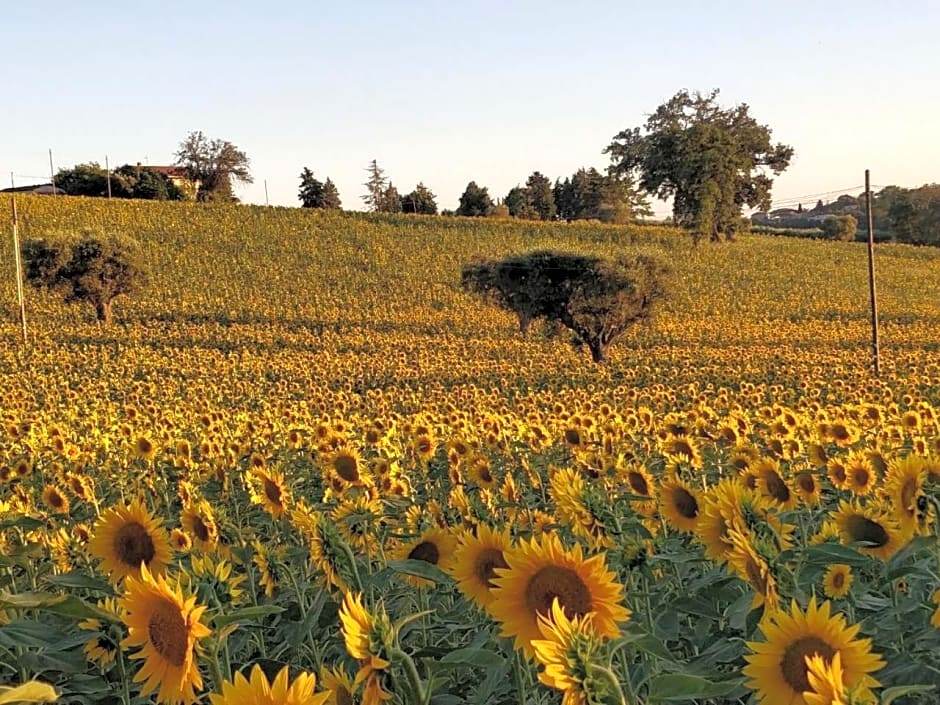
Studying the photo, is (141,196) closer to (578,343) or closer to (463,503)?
(578,343)

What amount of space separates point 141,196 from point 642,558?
70.9m

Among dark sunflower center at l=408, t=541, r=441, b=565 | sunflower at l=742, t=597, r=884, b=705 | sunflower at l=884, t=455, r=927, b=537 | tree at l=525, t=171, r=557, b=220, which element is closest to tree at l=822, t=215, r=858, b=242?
tree at l=525, t=171, r=557, b=220

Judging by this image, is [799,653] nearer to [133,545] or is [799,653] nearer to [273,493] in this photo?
[133,545]

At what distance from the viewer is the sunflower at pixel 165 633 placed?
132 cm

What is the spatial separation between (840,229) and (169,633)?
256 ft

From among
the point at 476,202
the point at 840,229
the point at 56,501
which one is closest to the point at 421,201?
the point at 476,202

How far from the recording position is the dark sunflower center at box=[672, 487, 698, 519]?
2.71 metres

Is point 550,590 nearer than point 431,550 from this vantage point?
Yes

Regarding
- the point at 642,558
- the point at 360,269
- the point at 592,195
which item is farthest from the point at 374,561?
the point at 592,195

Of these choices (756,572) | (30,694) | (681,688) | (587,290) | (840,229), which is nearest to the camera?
(30,694)

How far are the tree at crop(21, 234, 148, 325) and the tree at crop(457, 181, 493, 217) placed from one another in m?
53.6

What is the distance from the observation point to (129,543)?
6.99 ft

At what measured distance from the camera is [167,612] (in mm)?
1385

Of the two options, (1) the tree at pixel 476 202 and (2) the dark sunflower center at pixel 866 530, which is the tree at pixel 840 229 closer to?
(1) the tree at pixel 476 202
